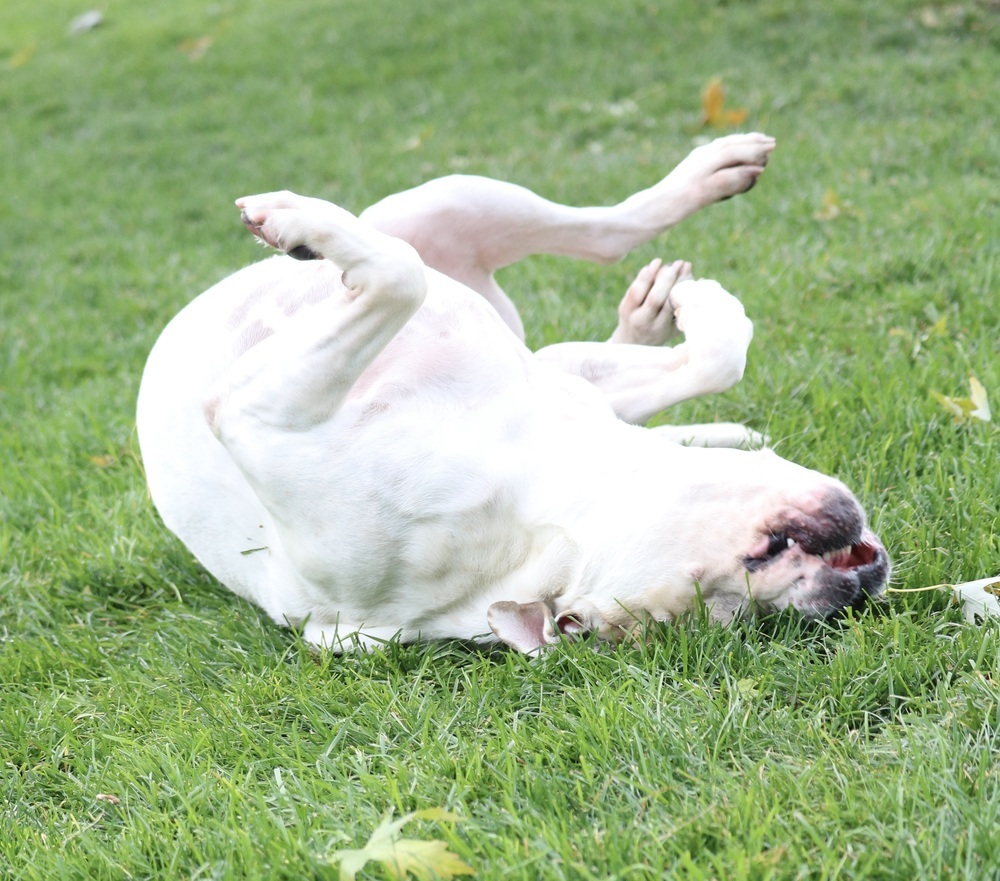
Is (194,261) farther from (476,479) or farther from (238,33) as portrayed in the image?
(238,33)

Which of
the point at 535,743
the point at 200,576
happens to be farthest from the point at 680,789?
the point at 200,576

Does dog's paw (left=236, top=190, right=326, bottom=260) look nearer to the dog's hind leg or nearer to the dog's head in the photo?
the dog's hind leg

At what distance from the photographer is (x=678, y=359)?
3.14m

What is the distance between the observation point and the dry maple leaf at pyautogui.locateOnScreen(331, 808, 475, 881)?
1.76m

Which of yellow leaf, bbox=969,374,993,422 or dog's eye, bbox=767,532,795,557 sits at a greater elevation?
dog's eye, bbox=767,532,795,557

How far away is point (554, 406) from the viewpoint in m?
2.64

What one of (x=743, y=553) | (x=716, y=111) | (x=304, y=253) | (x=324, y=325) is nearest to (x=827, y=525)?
(x=743, y=553)

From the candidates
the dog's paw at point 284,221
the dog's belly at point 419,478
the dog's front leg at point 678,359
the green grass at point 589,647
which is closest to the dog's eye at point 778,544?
the green grass at point 589,647

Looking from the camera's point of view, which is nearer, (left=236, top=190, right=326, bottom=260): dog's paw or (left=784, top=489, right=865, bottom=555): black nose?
(left=784, top=489, right=865, bottom=555): black nose

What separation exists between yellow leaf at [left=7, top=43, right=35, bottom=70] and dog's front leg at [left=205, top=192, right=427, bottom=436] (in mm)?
13442

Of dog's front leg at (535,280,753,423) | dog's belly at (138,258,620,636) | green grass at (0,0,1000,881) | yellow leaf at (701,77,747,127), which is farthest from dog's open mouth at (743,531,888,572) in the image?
yellow leaf at (701,77,747,127)

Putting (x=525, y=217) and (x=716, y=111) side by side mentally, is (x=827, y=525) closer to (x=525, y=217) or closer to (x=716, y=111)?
(x=525, y=217)

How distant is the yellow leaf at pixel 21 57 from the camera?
14.1 meters

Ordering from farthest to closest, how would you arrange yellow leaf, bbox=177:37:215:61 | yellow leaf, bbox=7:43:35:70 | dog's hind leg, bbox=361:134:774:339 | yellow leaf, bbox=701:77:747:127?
1. yellow leaf, bbox=7:43:35:70
2. yellow leaf, bbox=177:37:215:61
3. yellow leaf, bbox=701:77:747:127
4. dog's hind leg, bbox=361:134:774:339
